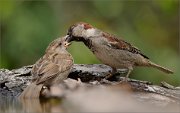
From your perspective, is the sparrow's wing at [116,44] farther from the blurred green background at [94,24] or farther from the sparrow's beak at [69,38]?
the blurred green background at [94,24]

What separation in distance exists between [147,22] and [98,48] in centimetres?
480

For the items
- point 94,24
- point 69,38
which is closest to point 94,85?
point 69,38

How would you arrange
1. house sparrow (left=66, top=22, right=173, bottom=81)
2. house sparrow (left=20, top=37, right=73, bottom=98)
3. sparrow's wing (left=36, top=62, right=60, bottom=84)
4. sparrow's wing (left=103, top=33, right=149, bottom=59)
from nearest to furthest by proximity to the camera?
house sparrow (left=20, top=37, right=73, bottom=98), sparrow's wing (left=36, top=62, right=60, bottom=84), house sparrow (left=66, top=22, right=173, bottom=81), sparrow's wing (left=103, top=33, right=149, bottom=59)

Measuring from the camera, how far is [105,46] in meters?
8.84

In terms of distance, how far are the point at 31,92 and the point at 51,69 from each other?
0.75 meters

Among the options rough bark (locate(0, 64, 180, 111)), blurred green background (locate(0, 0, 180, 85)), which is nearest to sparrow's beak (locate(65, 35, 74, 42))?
rough bark (locate(0, 64, 180, 111))

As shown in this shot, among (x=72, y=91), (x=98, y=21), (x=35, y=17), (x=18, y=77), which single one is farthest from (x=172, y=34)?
(x=72, y=91)

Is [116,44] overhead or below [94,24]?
below

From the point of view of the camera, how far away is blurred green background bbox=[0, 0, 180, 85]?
1198 centimetres

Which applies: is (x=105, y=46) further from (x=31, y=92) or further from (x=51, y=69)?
(x=31, y=92)

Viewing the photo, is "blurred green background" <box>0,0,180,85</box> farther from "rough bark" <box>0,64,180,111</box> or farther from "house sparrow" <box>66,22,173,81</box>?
"rough bark" <box>0,64,180,111</box>

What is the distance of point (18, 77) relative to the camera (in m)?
8.07

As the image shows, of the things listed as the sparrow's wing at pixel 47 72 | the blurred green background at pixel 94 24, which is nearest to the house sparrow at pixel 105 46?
the sparrow's wing at pixel 47 72

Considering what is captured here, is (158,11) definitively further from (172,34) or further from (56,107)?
(56,107)
